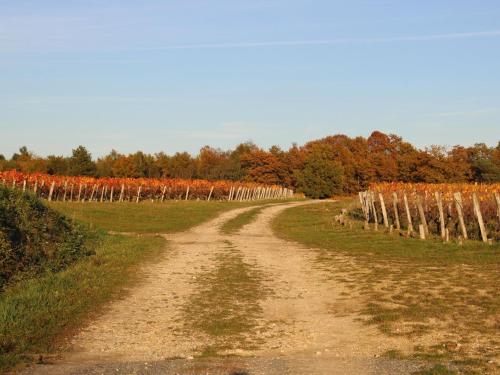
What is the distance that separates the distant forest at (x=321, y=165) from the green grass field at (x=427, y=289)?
62.0 meters

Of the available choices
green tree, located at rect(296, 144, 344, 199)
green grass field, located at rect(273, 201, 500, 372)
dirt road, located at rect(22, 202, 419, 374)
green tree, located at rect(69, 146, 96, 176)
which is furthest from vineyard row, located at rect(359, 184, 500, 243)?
green tree, located at rect(69, 146, 96, 176)

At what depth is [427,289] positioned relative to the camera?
11.6 metres

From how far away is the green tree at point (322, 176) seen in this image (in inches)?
3268

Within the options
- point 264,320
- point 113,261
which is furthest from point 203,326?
point 113,261

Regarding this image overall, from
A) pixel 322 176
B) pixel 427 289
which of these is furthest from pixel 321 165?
pixel 427 289

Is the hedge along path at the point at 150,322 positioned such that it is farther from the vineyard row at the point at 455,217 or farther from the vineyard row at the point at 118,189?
the vineyard row at the point at 118,189

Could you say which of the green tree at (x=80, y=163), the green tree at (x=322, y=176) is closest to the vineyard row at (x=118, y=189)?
the green tree at (x=322, y=176)

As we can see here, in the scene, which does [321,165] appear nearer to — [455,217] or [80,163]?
[80,163]

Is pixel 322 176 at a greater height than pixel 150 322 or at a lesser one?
greater

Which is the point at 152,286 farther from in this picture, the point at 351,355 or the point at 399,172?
the point at 399,172

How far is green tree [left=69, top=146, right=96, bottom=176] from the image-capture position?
86.3 metres

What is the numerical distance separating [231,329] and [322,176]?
75530mm

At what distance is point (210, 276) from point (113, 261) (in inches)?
127

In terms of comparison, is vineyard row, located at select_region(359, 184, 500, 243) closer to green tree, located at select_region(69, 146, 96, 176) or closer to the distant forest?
the distant forest
